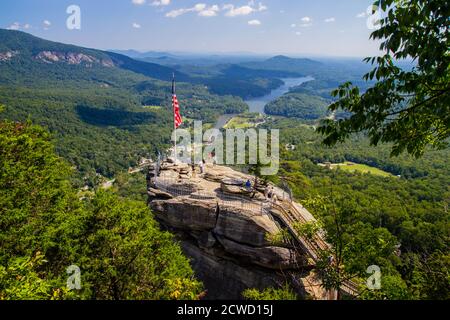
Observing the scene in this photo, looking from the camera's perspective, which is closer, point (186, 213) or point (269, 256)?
point (269, 256)

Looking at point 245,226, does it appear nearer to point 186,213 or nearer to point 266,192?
point 266,192

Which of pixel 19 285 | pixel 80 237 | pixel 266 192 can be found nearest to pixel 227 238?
pixel 266 192

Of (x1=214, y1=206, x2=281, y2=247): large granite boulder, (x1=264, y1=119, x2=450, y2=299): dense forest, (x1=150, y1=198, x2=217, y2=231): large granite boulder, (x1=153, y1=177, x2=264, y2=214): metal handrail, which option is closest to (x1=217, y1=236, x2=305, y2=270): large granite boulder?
(x1=214, y1=206, x2=281, y2=247): large granite boulder

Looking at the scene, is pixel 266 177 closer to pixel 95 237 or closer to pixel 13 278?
pixel 95 237

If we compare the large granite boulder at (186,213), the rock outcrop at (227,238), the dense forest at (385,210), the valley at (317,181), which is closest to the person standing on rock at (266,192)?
the rock outcrop at (227,238)

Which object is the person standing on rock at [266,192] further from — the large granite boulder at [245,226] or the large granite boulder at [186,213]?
the large granite boulder at [186,213]
